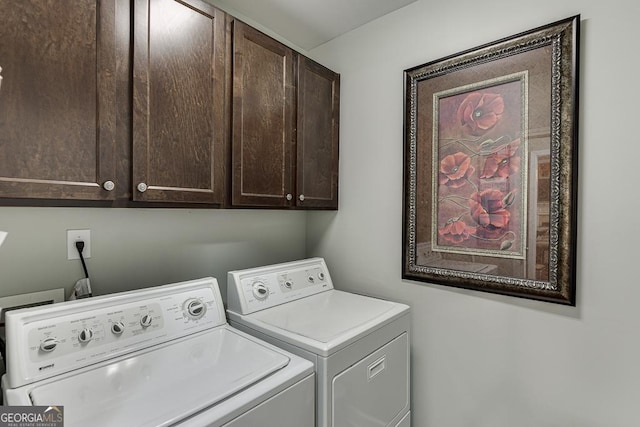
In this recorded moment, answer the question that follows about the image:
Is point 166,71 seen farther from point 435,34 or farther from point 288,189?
point 435,34

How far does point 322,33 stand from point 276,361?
189cm

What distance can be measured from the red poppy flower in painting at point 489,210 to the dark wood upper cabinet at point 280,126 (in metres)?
0.82

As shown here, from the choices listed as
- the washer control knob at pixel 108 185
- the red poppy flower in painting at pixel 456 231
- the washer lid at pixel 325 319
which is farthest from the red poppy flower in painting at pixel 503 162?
the washer control knob at pixel 108 185

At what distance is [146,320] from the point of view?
3.70 ft

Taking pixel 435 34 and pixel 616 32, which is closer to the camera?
pixel 616 32

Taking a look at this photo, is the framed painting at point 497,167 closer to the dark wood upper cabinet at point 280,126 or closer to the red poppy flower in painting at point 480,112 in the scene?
Answer: the red poppy flower in painting at point 480,112

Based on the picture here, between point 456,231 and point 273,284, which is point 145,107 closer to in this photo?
point 273,284

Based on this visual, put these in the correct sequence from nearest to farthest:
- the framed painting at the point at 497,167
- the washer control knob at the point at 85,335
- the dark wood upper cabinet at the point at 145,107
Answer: the dark wood upper cabinet at the point at 145,107
the washer control knob at the point at 85,335
the framed painting at the point at 497,167

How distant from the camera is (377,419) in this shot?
1.33 m

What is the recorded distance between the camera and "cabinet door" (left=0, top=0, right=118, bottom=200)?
33.2 inches

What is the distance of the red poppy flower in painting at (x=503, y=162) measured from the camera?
1344mm

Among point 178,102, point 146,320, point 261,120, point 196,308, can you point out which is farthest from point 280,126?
point 146,320

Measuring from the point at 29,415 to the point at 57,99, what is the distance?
857 millimetres

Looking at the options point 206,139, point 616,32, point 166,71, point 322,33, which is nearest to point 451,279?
point 616,32
